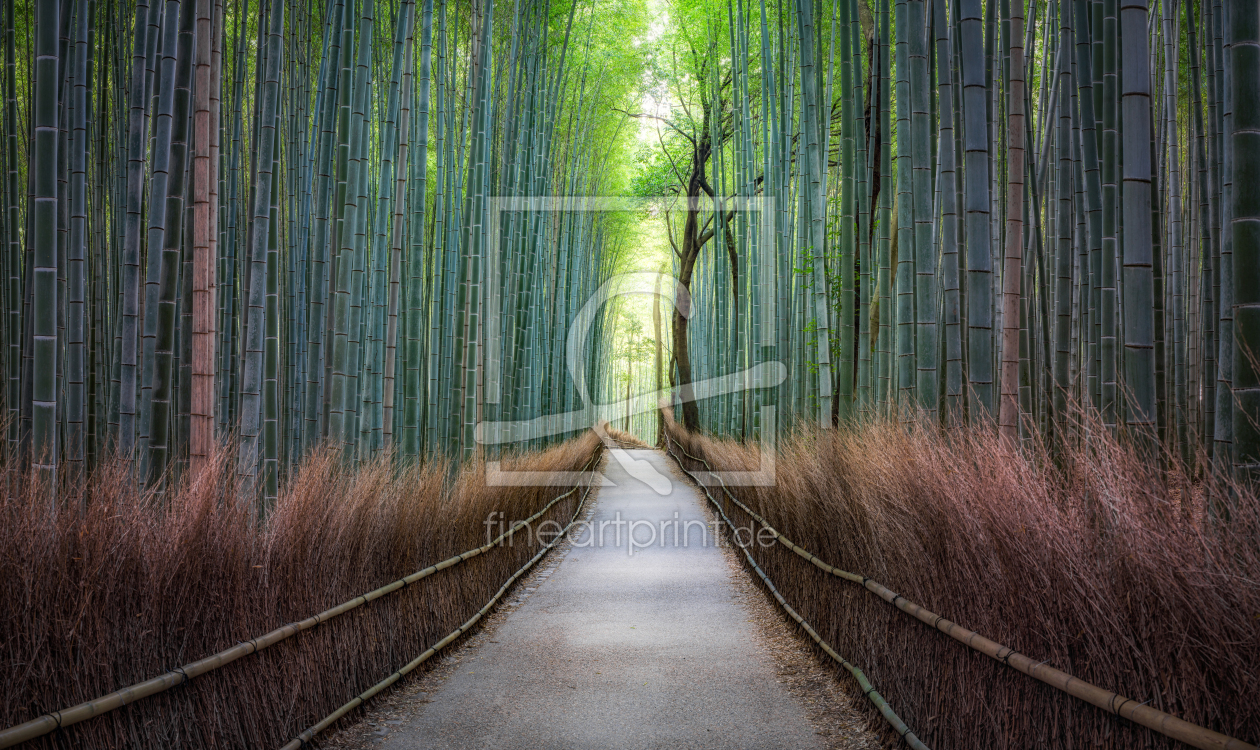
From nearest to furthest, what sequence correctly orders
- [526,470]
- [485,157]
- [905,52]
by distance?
[905,52] < [485,157] < [526,470]

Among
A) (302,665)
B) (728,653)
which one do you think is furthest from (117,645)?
(728,653)

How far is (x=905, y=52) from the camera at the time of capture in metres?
3.39

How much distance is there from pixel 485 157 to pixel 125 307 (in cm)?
298

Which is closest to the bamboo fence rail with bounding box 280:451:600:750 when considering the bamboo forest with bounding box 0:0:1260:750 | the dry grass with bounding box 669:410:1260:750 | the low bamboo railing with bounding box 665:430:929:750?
the bamboo forest with bounding box 0:0:1260:750

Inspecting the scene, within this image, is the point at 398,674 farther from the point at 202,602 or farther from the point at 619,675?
the point at 202,602

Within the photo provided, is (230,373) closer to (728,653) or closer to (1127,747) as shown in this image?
(728,653)

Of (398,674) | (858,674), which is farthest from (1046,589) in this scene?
(398,674)

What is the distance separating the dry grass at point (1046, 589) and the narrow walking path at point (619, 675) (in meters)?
0.49

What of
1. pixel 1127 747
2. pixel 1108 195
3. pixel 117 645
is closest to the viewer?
pixel 1127 747

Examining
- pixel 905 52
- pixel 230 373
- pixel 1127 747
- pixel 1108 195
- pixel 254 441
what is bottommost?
pixel 1127 747

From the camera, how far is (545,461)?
6.80 meters

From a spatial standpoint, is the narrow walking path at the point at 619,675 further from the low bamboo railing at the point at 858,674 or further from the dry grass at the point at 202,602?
the dry grass at the point at 202,602

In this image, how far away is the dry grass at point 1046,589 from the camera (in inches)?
53.7

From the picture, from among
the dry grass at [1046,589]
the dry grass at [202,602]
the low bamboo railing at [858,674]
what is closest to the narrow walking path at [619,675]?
the low bamboo railing at [858,674]
